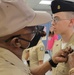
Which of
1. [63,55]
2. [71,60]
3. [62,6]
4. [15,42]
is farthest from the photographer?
[62,6]

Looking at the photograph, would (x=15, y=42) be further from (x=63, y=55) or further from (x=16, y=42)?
(x=63, y=55)

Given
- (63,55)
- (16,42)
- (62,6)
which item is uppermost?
(16,42)

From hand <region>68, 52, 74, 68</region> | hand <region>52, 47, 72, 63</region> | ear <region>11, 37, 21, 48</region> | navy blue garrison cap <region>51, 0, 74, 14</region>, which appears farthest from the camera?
navy blue garrison cap <region>51, 0, 74, 14</region>

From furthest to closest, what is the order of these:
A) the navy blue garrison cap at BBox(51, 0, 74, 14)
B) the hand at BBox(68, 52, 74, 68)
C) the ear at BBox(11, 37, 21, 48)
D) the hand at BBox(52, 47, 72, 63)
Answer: the navy blue garrison cap at BBox(51, 0, 74, 14) → the hand at BBox(52, 47, 72, 63) → the hand at BBox(68, 52, 74, 68) → the ear at BBox(11, 37, 21, 48)

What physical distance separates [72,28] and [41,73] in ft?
2.01

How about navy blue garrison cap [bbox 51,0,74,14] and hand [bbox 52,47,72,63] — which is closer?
hand [bbox 52,47,72,63]

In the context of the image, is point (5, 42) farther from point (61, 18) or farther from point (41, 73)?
point (61, 18)

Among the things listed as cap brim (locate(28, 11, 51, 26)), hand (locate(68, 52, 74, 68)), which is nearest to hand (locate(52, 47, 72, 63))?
hand (locate(68, 52, 74, 68))

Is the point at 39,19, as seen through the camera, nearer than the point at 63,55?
Yes

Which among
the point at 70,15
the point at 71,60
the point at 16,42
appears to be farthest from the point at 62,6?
the point at 16,42

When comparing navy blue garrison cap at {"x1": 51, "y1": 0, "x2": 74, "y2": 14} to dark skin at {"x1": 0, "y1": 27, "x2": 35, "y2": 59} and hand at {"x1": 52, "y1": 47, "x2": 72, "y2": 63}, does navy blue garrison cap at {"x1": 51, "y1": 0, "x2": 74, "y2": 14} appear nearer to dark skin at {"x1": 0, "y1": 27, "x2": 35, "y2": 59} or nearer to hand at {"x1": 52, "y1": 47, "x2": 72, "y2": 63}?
hand at {"x1": 52, "y1": 47, "x2": 72, "y2": 63}

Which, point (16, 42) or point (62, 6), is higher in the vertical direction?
point (16, 42)

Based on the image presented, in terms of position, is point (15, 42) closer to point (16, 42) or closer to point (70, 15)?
point (16, 42)

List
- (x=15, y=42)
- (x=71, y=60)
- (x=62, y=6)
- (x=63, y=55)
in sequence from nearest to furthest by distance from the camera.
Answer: (x=15, y=42) < (x=71, y=60) < (x=63, y=55) < (x=62, y=6)
